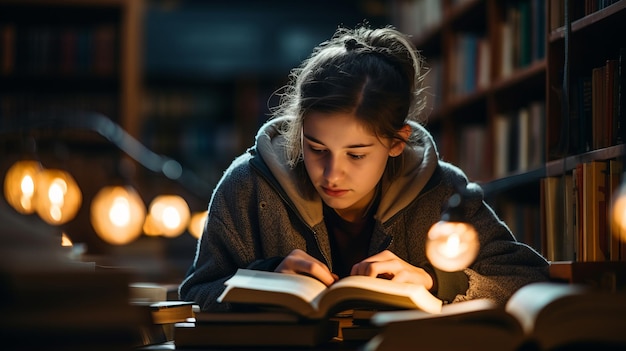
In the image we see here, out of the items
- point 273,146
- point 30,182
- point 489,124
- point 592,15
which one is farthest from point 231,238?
point 489,124

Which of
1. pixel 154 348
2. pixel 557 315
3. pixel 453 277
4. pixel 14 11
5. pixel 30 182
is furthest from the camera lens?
pixel 14 11

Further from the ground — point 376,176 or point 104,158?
point 104,158

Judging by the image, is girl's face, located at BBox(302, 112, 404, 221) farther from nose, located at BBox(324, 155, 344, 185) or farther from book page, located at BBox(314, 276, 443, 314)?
book page, located at BBox(314, 276, 443, 314)

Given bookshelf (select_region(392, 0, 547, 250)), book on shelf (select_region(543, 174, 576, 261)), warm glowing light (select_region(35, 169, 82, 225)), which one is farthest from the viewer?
warm glowing light (select_region(35, 169, 82, 225))

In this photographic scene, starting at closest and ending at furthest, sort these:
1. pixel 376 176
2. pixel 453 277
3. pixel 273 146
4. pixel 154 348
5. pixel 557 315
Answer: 1. pixel 557 315
2. pixel 154 348
3. pixel 453 277
4. pixel 376 176
5. pixel 273 146

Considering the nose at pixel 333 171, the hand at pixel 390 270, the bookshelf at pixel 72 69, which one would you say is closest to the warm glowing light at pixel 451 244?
the hand at pixel 390 270

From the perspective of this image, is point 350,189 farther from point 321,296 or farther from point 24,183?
point 24,183

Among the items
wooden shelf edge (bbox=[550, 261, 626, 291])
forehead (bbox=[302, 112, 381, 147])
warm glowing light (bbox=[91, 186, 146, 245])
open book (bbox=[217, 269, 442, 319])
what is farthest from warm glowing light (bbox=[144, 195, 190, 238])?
wooden shelf edge (bbox=[550, 261, 626, 291])

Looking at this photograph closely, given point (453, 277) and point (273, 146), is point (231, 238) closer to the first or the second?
point (273, 146)

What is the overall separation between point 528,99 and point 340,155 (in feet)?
6.81

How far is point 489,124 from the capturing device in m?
3.79

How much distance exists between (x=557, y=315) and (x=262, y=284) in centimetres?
49

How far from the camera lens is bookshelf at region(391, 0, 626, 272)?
2205 mm

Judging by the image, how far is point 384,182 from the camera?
2.06m
